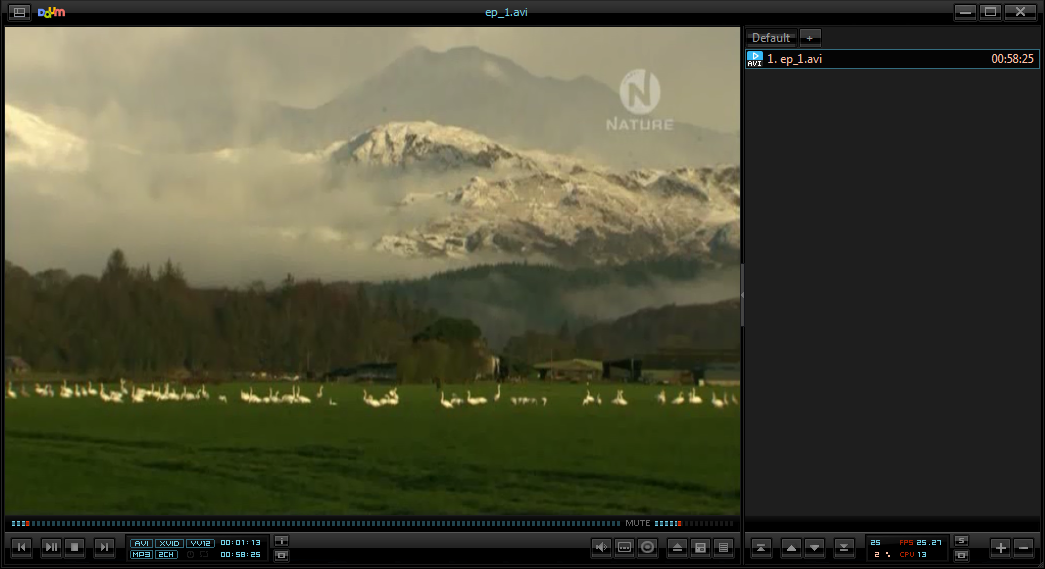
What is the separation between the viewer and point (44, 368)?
1277cm

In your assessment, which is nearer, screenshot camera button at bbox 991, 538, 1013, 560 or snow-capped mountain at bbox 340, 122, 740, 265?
screenshot camera button at bbox 991, 538, 1013, 560

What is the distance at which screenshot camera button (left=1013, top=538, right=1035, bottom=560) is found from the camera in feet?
32.9

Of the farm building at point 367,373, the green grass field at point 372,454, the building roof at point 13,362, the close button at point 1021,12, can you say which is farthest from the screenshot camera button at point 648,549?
the building roof at point 13,362

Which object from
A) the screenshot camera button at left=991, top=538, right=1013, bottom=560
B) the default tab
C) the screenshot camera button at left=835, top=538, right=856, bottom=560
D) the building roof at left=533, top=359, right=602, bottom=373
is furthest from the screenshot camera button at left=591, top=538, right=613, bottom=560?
the default tab

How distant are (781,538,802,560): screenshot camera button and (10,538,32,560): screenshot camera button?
769cm

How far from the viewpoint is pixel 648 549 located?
9.98 metres

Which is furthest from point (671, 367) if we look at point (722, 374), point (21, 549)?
point (21, 549)

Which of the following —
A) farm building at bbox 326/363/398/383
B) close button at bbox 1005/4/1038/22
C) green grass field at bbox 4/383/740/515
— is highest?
close button at bbox 1005/4/1038/22

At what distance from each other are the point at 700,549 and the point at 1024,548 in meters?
3.32

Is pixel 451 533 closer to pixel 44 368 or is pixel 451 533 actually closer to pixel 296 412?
pixel 296 412

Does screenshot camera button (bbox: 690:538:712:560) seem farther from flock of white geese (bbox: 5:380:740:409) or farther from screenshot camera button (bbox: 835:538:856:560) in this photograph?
flock of white geese (bbox: 5:380:740:409)

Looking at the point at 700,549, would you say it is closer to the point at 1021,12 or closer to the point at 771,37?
the point at 771,37

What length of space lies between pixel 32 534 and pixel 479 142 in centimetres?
670

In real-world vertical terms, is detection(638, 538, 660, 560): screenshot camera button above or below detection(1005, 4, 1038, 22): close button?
below
